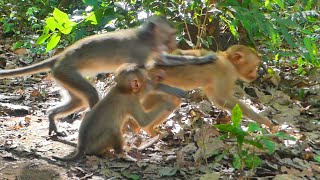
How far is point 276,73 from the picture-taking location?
8648mm

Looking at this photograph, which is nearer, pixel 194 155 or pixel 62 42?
pixel 194 155

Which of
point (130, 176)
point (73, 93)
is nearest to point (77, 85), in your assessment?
point (73, 93)

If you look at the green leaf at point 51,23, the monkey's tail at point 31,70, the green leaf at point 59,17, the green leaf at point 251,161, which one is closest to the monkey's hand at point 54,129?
the monkey's tail at point 31,70

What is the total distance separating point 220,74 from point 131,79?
1359mm

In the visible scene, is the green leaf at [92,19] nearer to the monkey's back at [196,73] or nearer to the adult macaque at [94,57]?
the adult macaque at [94,57]

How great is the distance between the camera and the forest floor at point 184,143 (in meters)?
5.25

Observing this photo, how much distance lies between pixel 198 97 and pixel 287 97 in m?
1.30

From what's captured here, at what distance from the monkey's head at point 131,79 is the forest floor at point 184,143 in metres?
0.72

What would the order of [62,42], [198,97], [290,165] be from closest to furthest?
[290,165], [198,97], [62,42]

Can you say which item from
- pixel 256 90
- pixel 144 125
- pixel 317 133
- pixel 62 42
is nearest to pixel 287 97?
pixel 256 90

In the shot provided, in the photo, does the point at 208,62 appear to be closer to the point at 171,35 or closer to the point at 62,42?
the point at 171,35

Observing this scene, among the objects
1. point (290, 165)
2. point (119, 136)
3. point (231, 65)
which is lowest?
point (290, 165)

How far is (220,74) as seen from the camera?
20.7ft

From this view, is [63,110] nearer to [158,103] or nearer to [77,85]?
[77,85]
